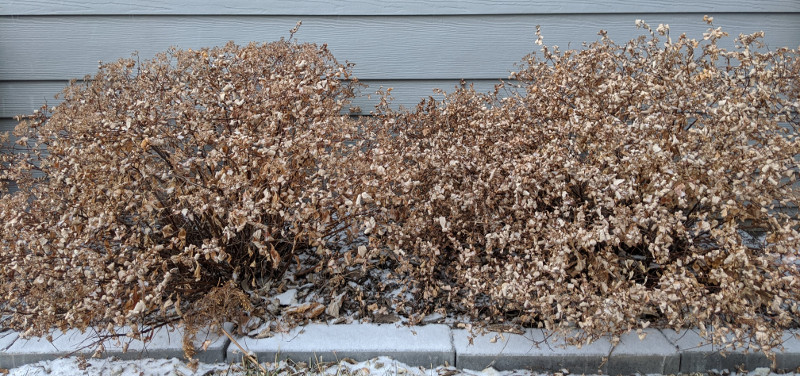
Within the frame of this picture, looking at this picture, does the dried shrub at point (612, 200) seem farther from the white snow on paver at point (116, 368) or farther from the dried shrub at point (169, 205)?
the white snow on paver at point (116, 368)

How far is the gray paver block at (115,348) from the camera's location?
2.19 m

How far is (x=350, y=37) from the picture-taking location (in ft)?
11.5

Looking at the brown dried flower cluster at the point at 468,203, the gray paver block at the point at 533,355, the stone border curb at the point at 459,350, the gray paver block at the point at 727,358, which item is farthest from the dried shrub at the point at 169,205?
the gray paver block at the point at 727,358

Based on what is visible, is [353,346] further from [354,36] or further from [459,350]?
[354,36]

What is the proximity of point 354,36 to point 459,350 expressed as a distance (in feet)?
6.93

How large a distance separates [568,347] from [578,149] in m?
0.77

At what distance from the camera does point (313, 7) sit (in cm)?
345

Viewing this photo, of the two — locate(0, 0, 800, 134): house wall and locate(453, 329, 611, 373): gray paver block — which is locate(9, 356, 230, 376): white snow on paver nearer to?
locate(453, 329, 611, 373): gray paver block

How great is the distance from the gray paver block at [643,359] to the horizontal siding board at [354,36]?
1.94 meters

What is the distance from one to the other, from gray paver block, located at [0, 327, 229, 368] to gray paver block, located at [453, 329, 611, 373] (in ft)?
3.14

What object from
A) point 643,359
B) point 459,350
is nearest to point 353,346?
point 459,350

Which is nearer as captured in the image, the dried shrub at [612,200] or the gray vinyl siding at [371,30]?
the dried shrub at [612,200]

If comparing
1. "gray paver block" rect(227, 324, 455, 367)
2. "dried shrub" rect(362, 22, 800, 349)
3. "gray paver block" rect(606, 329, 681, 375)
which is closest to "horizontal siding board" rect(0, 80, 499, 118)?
"dried shrub" rect(362, 22, 800, 349)

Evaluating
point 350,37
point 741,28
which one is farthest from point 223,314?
point 741,28
